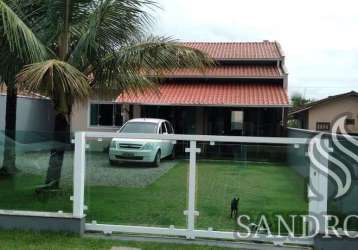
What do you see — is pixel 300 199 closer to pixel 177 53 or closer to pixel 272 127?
pixel 177 53

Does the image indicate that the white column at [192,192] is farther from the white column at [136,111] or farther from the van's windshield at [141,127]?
the white column at [136,111]

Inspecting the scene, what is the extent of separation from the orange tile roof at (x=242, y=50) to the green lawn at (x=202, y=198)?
51.7 ft

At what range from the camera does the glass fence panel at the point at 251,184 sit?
6695 millimetres

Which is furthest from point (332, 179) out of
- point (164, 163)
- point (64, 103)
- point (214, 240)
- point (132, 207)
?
point (64, 103)

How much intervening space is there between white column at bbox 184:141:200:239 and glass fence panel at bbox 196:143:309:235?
87mm

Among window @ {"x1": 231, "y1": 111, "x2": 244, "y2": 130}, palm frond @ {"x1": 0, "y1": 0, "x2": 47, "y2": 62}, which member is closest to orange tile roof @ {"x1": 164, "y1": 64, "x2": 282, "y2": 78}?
window @ {"x1": 231, "y1": 111, "x2": 244, "y2": 130}

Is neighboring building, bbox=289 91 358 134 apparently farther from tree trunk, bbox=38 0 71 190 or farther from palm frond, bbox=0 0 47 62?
palm frond, bbox=0 0 47 62

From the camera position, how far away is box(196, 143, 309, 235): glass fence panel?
22.0 feet

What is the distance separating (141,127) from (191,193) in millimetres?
9669

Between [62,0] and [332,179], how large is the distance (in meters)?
5.56

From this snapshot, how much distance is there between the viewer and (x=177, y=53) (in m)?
9.57

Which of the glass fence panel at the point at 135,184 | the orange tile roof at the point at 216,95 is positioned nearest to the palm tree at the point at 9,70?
the glass fence panel at the point at 135,184

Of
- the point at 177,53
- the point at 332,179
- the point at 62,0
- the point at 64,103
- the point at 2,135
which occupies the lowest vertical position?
the point at 332,179

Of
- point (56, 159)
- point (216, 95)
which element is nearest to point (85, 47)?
point (56, 159)
